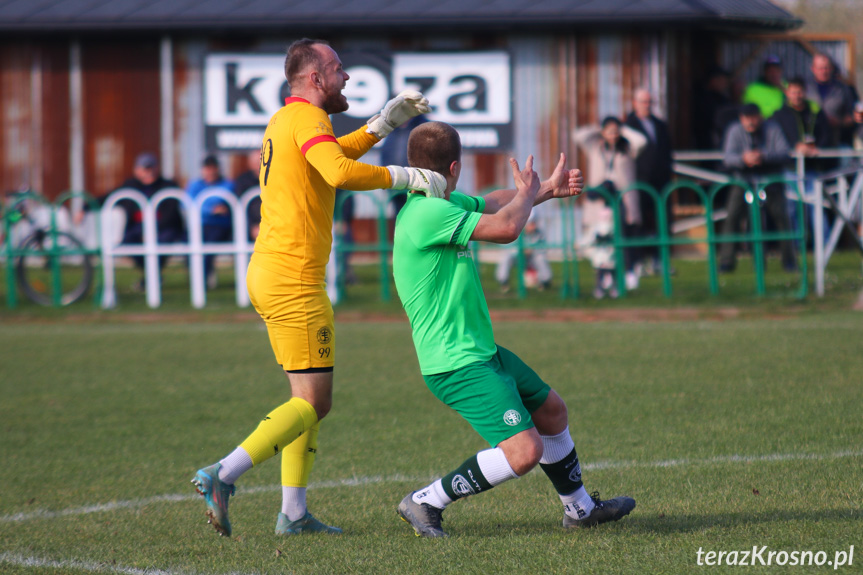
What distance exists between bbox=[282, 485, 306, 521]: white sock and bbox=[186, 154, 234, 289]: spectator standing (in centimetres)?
956

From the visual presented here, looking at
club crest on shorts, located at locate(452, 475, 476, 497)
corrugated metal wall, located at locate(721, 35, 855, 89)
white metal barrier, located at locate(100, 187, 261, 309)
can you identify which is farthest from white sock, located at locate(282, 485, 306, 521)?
corrugated metal wall, located at locate(721, 35, 855, 89)

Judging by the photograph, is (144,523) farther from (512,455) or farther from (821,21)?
(821,21)

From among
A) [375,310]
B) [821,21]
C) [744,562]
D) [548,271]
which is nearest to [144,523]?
[744,562]

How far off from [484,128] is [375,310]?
249 inches

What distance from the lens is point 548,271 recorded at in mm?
13352

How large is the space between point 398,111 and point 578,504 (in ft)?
6.31

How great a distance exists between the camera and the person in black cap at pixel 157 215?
13.8m

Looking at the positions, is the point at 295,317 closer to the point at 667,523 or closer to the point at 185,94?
the point at 667,523

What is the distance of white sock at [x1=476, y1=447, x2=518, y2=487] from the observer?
411 cm

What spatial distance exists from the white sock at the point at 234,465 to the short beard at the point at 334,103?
156 cm

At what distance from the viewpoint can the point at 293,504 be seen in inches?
180

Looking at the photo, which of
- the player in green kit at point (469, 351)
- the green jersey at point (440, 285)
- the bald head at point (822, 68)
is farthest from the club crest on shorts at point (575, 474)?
the bald head at point (822, 68)

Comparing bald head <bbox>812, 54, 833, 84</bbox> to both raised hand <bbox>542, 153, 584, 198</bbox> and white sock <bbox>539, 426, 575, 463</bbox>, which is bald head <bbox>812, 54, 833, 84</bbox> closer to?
raised hand <bbox>542, 153, 584, 198</bbox>

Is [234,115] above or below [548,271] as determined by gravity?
above
